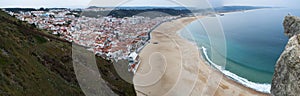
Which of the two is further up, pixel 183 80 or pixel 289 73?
pixel 289 73

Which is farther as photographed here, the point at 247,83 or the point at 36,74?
the point at 247,83

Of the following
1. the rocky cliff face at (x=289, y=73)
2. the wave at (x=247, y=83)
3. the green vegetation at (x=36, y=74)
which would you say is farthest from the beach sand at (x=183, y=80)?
the rocky cliff face at (x=289, y=73)

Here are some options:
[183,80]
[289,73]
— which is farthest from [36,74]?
[183,80]

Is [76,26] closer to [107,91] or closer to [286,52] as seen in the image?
[107,91]

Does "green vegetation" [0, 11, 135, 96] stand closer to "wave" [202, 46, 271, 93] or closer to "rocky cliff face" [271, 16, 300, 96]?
"rocky cliff face" [271, 16, 300, 96]

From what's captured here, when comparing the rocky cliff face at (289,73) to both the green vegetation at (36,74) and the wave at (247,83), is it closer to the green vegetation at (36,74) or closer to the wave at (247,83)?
the green vegetation at (36,74)

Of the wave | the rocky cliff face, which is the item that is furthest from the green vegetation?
the wave

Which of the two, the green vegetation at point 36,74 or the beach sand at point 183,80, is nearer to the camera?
the green vegetation at point 36,74

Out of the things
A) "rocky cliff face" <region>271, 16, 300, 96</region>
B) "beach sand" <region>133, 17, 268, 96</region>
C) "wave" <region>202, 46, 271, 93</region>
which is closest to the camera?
"rocky cliff face" <region>271, 16, 300, 96</region>

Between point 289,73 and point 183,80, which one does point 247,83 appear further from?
point 289,73

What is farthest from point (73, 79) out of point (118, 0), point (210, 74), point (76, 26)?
point (76, 26)

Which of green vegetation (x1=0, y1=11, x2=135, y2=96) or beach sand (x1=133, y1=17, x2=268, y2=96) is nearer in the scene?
green vegetation (x1=0, y1=11, x2=135, y2=96)
